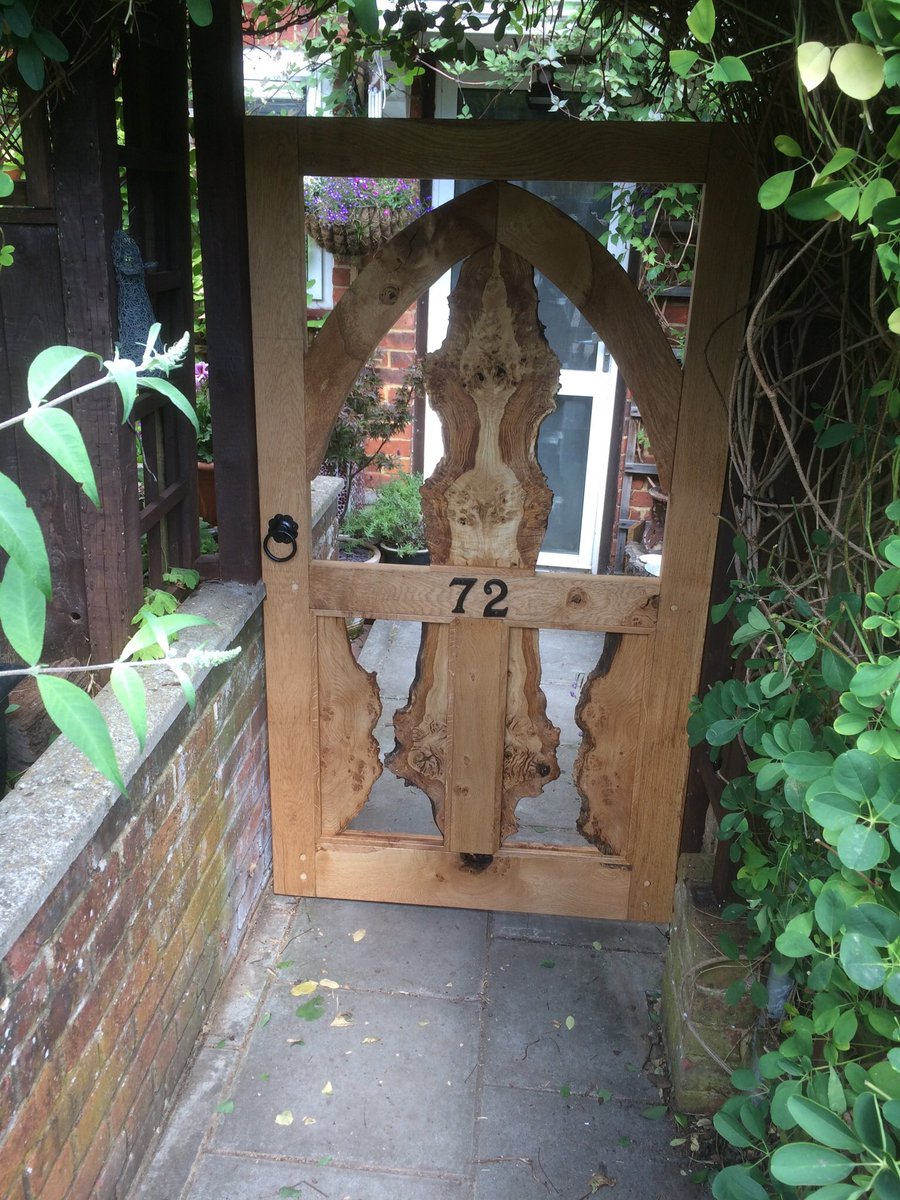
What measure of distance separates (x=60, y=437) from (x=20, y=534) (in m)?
0.10

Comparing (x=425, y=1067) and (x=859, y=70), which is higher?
(x=859, y=70)

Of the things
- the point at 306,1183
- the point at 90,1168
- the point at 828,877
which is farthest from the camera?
the point at 306,1183

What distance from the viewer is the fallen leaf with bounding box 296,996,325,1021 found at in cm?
240

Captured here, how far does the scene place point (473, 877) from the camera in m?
2.76

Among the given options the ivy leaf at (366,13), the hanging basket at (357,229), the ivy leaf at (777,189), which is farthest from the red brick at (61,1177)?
the hanging basket at (357,229)

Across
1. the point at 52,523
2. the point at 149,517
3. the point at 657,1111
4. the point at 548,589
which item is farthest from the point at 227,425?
the point at 657,1111

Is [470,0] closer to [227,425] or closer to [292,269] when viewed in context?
[292,269]

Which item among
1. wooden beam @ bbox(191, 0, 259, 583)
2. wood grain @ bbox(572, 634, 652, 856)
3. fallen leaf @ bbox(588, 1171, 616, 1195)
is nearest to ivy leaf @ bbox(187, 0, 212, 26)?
wooden beam @ bbox(191, 0, 259, 583)

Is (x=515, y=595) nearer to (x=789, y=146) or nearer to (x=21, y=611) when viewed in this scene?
(x=789, y=146)

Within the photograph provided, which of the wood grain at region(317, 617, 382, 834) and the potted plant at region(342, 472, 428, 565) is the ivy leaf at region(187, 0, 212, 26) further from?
the potted plant at region(342, 472, 428, 565)

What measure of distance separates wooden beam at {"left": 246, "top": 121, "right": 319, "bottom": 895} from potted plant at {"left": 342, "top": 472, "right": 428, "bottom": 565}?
7.03ft

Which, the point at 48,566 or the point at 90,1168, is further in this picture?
the point at 90,1168

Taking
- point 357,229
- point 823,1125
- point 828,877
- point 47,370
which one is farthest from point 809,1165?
point 357,229

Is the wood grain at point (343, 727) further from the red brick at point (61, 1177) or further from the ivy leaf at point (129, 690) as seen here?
the ivy leaf at point (129, 690)
